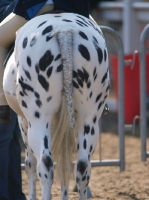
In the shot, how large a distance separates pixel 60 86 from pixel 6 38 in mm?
897

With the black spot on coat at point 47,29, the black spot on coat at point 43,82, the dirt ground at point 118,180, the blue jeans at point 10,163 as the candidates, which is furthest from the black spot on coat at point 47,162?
the dirt ground at point 118,180

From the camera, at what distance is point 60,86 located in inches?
149

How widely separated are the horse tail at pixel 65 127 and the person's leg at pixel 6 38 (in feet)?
2.23

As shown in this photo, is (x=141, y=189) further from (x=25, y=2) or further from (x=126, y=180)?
(x=25, y=2)

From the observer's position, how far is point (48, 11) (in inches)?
166

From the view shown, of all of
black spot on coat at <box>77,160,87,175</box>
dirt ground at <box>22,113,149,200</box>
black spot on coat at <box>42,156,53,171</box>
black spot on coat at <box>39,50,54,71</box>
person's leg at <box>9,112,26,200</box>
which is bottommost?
dirt ground at <box>22,113,149,200</box>

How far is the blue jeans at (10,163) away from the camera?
493 cm

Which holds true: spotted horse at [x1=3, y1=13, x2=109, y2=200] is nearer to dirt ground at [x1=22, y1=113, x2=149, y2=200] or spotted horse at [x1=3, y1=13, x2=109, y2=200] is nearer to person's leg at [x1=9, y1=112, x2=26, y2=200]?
person's leg at [x1=9, y1=112, x2=26, y2=200]

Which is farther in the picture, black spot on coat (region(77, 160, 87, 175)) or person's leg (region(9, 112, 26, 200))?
person's leg (region(9, 112, 26, 200))

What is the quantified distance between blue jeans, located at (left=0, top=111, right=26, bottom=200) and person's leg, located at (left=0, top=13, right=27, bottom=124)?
0.93ft

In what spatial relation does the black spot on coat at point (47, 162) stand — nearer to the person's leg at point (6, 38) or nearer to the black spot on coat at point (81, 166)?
the black spot on coat at point (81, 166)

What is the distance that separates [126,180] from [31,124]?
2537 millimetres

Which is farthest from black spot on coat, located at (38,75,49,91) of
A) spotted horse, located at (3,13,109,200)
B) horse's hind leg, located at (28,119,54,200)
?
horse's hind leg, located at (28,119,54,200)

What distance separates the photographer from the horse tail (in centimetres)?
374
